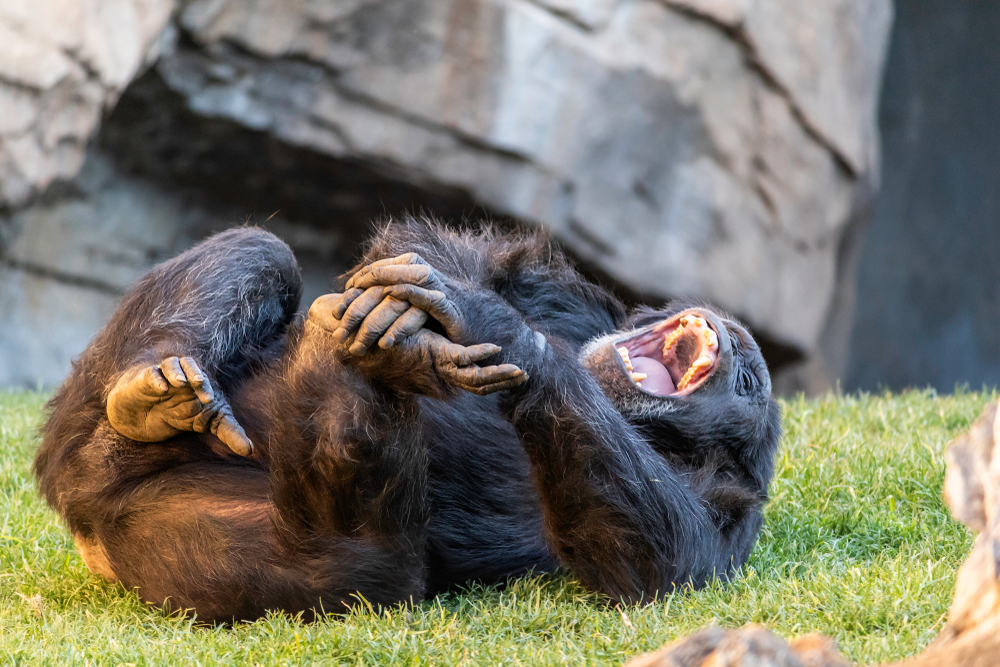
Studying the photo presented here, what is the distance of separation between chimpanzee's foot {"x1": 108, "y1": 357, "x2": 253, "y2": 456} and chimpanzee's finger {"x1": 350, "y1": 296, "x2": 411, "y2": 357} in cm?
63

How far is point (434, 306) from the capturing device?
103 inches

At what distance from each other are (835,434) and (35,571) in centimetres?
335

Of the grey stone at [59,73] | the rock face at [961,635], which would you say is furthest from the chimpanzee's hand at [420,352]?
the grey stone at [59,73]

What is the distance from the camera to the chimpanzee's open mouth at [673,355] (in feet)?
12.5

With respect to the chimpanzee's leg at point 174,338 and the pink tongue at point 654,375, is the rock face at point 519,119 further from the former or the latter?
the pink tongue at point 654,375

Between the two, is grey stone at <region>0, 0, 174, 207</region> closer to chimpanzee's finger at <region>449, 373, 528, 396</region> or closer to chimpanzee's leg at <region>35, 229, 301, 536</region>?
chimpanzee's leg at <region>35, 229, 301, 536</region>

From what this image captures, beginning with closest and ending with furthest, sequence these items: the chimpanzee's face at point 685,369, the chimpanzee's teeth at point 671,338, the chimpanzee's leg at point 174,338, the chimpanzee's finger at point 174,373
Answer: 1. the chimpanzee's finger at point 174,373
2. the chimpanzee's leg at point 174,338
3. the chimpanzee's face at point 685,369
4. the chimpanzee's teeth at point 671,338

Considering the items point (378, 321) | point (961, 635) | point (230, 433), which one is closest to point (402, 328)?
point (378, 321)

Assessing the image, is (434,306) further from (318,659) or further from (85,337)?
(85,337)

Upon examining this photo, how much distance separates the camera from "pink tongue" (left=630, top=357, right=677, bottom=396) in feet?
12.8

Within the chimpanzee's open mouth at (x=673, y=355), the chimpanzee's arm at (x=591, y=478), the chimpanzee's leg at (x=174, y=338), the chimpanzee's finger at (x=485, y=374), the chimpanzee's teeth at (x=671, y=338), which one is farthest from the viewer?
the chimpanzee's teeth at (x=671, y=338)

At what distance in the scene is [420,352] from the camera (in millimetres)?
2584

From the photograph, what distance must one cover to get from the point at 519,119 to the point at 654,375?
6.18 metres

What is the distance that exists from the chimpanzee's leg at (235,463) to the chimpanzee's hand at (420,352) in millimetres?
144
